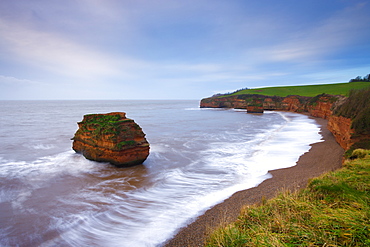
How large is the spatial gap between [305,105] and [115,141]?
2837 inches

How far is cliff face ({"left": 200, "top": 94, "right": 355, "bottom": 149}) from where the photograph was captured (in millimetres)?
16022

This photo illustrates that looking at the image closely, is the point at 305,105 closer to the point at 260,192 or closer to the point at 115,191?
the point at 260,192

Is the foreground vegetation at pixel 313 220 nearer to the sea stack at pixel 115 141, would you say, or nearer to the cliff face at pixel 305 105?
the sea stack at pixel 115 141

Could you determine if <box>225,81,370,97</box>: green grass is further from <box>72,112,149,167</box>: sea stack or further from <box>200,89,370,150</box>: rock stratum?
<box>72,112,149,167</box>: sea stack

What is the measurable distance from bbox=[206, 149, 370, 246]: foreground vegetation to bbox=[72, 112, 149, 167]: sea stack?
391 inches

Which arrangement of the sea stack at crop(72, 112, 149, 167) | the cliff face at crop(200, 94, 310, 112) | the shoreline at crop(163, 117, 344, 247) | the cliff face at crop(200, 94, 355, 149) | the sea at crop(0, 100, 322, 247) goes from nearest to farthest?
the shoreline at crop(163, 117, 344, 247) → the sea at crop(0, 100, 322, 247) → the sea stack at crop(72, 112, 149, 167) → the cliff face at crop(200, 94, 355, 149) → the cliff face at crop(200, 94, 310, 112)

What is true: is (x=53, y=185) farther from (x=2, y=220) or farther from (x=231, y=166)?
(x=231, y=166)

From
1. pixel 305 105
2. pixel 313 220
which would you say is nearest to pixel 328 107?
pixel 305 105

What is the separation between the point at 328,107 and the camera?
142 feet

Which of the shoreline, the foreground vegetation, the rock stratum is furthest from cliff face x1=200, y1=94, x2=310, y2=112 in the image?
the foreground vegetation

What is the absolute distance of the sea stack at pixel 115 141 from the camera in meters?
12.9

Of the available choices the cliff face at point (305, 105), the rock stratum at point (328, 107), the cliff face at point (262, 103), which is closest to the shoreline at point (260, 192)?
the rock stratum at point (328, 107)

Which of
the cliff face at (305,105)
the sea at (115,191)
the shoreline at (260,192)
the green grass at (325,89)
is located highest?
the green grass at (325,89)

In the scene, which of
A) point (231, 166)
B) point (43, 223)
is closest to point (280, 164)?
point (231, 166)
